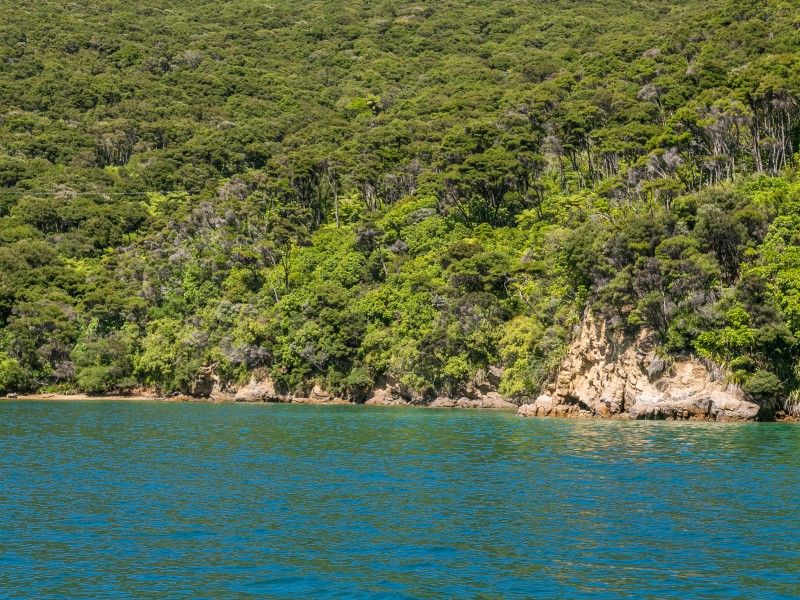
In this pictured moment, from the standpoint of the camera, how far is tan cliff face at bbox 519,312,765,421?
51.3m

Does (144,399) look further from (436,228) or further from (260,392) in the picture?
(436,228)

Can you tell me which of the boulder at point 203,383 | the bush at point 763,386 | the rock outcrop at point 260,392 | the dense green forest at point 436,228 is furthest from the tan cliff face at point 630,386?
the boulder at point 203,383

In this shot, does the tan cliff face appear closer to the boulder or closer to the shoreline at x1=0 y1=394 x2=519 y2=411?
the shoreline at x1=0 y1=394 x2=519 y2=411

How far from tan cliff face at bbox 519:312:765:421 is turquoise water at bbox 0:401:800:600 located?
4.50 metres

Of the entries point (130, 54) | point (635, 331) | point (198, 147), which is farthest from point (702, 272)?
point (130, 54)

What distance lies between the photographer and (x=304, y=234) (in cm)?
9688

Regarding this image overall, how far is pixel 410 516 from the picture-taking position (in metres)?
25.2

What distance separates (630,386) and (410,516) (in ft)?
111

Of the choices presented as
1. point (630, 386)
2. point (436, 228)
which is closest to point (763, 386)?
point (630, 386)

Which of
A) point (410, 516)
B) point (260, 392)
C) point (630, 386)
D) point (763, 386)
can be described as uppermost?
point (410, 516)

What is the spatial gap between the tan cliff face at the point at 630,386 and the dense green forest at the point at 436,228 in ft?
4.12

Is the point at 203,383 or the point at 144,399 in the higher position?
the point at 203,383

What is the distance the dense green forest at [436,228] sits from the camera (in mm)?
55094

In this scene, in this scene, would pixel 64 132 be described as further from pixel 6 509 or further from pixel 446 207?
pixel 6 509
